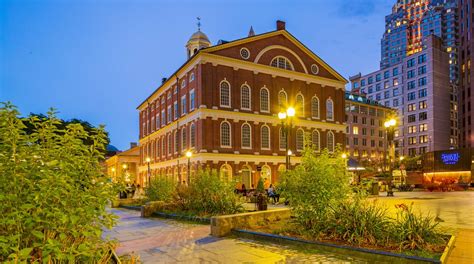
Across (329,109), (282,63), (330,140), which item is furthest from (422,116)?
(282,63)

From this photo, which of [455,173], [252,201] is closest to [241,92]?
[252,201]

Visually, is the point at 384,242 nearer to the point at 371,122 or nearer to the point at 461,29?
the point at 371,122

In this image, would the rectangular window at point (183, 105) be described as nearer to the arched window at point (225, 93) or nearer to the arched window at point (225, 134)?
the arched window at point (225, 93)

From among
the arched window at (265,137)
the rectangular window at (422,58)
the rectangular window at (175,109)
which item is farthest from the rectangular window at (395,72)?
the rectangular window at (175,109)

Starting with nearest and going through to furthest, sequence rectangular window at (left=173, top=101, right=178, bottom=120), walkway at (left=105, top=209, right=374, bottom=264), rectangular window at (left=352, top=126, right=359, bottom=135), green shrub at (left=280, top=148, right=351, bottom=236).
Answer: walkway at (left=105, top=209, right=374, bottom=264), green shrub at (left=280, top=148, right=351, bottom=236), rectangular window at (left=173, top=101, right=178, bottom=120), rectangular window at (left=352, top=126, right=359, bottom=135)

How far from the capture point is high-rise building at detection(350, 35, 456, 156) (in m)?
105

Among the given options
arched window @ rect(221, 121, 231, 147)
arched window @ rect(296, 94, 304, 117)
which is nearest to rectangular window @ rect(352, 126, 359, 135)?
arched window @ rect(296, 94, 304, 117)

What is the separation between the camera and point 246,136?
46.6 m

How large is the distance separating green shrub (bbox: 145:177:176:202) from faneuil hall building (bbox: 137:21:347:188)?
49.1 feet

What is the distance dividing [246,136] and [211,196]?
2940cm

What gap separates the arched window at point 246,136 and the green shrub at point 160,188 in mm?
22626

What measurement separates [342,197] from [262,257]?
3.47 meters

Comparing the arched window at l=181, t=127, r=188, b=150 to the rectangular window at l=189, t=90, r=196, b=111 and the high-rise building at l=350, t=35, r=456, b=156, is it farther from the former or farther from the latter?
the high-rise building at l=350, t=35, r=456, b=156

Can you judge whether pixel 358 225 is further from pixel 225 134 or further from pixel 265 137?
pixel 265 137
